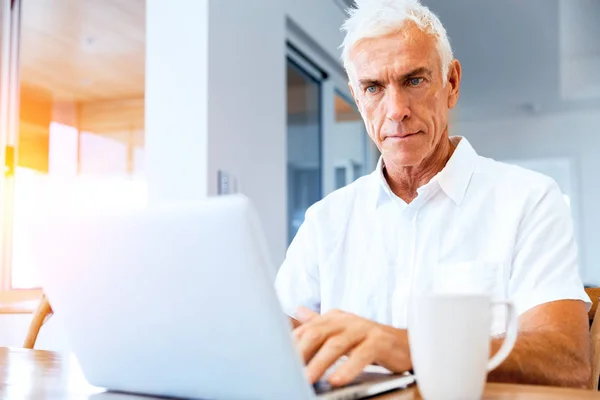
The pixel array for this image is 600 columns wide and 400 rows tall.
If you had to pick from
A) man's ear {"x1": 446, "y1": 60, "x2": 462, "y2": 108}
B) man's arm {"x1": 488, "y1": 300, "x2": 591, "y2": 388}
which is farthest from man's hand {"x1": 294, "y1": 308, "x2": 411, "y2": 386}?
man's ear {"x1": 446, "y1": 60, "x2": 462, "y2": 108}

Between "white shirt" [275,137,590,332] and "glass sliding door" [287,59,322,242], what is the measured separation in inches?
87.5

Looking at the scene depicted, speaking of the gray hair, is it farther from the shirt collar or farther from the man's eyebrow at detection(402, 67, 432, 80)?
the shirt collar

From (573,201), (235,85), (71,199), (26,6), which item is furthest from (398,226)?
(573,201)

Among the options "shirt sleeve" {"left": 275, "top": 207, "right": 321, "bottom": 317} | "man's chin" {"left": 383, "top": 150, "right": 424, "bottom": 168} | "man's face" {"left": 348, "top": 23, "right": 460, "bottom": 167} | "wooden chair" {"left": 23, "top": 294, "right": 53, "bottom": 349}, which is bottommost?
"wooden chair" {"left": 23, "top": 294, "right": 53, "bottom": 349}

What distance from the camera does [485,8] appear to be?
4.60 metres

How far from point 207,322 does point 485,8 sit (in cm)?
447

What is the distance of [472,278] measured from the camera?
1.15m

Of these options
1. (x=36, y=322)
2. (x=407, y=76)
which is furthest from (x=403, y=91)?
(x=36, y=322)

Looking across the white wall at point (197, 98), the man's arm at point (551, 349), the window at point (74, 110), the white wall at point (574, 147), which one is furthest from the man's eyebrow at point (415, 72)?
the white wall at point (574, 147)

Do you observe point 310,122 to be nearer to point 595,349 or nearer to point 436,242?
point 436,242

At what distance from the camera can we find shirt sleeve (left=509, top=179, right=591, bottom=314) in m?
1.00

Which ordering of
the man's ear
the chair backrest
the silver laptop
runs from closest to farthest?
the silver laptop < the chair backrest < the man's ear

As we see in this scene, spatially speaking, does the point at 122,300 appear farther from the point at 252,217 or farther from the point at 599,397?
the point at 599,397

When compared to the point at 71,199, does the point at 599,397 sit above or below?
below
